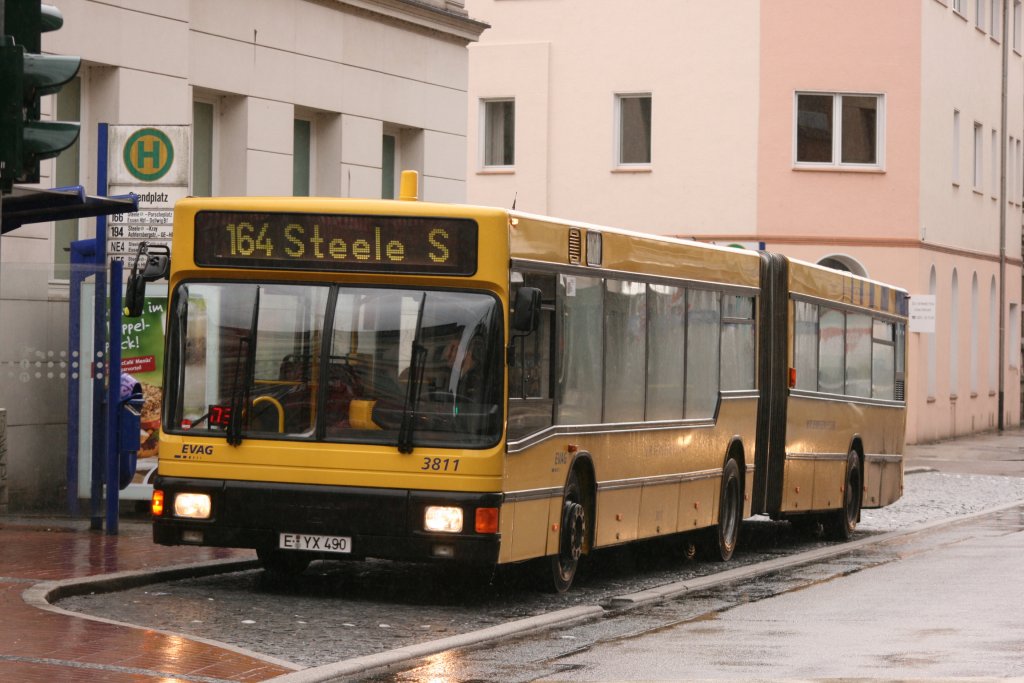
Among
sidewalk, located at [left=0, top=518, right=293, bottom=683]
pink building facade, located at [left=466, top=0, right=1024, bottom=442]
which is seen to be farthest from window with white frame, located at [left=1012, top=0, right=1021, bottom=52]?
sidewalk, located at [left=0, top=518, right=293, bottom=683]

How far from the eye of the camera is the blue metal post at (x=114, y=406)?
16.2 metres

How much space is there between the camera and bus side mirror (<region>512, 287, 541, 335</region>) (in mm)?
12461

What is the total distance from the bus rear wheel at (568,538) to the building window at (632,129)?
29.1 metres

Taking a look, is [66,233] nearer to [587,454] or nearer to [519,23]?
[587,454]

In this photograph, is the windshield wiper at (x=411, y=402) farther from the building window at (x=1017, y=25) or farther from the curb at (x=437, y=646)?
the building window at (x=1017, y=25)

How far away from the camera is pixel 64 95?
19781 mm

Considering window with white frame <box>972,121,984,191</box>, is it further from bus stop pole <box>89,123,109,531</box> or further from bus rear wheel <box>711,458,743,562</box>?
bus stop pole <box>89,123,109,531</box>

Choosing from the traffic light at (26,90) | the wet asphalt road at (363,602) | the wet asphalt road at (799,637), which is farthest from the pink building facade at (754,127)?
the traffic light at (26,90)

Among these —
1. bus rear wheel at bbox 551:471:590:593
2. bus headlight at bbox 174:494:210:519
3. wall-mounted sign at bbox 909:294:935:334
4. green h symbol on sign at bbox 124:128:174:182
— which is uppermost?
green h symbol on sign at bbox 124:128:174:182

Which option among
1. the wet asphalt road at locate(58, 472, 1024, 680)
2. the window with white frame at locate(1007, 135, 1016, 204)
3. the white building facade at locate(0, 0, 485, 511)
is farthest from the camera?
the window with white frame at locate(1007, 135, 1016, 204)

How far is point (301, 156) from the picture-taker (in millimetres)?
24359

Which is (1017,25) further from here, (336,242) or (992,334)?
(336,242)

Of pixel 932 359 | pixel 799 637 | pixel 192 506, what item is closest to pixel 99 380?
pixel 192 506

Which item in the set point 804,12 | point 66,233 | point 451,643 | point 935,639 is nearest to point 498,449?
point 451,643
